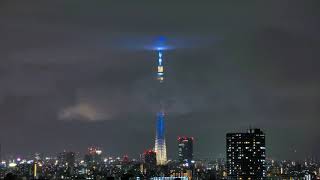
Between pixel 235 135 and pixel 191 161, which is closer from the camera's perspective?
pixel 235 135

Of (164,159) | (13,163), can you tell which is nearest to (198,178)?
(13,163)

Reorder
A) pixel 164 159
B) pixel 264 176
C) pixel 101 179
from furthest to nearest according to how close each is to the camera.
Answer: pixel 164 159
pixel 264 176
pixel 101 179

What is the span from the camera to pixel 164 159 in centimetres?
10988

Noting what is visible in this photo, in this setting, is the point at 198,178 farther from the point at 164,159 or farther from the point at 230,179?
the point at 164,159

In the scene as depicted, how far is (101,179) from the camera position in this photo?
6125cm

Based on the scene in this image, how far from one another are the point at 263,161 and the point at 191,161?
35083 millimetres

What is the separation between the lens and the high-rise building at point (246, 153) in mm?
83500

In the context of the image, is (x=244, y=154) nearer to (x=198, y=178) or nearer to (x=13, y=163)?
(x=198, y=178)

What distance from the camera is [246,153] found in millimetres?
86938

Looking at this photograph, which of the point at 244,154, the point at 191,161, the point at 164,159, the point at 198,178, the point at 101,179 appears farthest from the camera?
the point at 191,161

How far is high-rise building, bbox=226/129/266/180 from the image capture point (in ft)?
274

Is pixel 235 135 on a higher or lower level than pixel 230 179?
higher

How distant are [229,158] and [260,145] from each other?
5.46 meters

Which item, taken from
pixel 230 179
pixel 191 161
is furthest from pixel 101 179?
pixel 191 161
